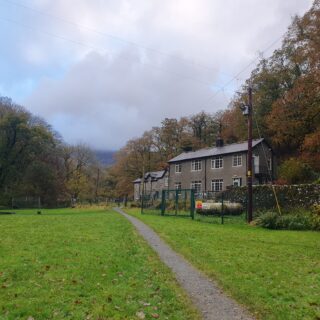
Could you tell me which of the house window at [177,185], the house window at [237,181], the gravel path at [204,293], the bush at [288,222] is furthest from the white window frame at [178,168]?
the gravel path at [204,293]

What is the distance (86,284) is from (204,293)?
7.44 ft

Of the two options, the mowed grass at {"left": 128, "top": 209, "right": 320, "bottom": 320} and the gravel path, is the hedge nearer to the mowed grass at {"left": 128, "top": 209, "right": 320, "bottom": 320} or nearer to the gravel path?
the mowed grass at {"left": 128, "top": 209, "right": 320, "bottom": 320}

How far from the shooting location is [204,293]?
7195mm

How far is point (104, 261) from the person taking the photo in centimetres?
974

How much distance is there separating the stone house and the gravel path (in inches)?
1481

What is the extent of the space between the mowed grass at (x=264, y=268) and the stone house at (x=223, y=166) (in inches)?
1252

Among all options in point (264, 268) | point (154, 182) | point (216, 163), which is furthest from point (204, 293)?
Result: point (154, 182)

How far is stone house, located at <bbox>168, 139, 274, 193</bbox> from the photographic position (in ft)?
157

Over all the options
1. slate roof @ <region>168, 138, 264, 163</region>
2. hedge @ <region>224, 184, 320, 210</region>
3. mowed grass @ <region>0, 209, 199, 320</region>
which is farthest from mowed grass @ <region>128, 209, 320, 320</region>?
slate roof @ <region>168, 138, 264, 163</region>

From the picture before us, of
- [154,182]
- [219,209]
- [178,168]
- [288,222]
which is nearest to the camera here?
[288,222]

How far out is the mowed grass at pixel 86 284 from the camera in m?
5.98

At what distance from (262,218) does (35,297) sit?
57.4 feet

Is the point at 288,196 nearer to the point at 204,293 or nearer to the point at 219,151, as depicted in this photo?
the point at 204,293

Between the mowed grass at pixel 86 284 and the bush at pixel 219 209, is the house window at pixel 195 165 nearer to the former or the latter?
the bush at pixel 219 209
